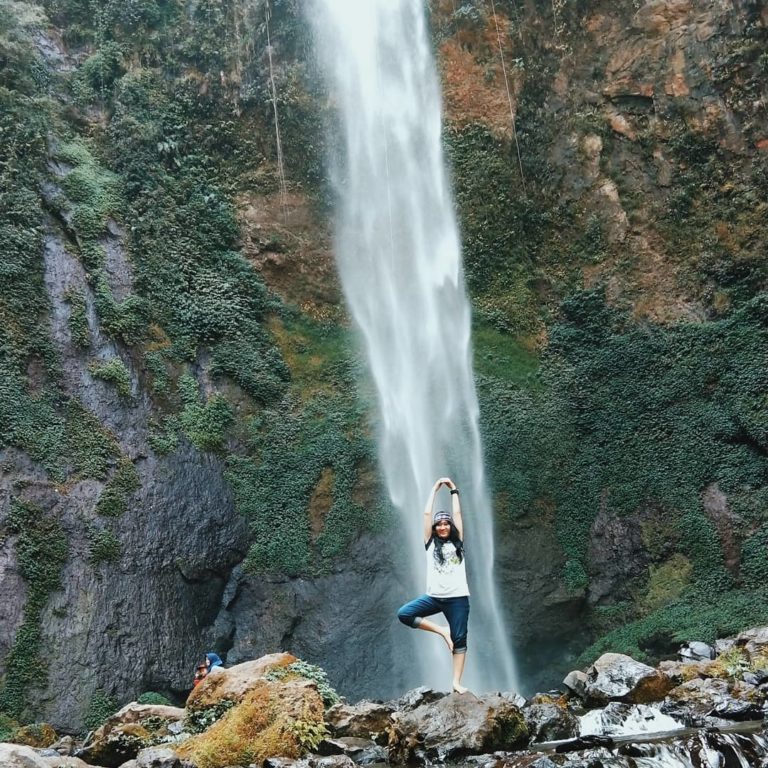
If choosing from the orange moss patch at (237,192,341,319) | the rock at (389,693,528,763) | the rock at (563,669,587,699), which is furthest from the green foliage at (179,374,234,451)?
the rock at (389,693,528,763)

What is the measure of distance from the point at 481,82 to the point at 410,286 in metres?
6.34

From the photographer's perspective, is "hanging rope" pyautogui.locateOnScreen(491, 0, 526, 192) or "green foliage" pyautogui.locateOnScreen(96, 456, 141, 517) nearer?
"green foliage" pyautogui.locateOnScreen(96, 456, 141, 517)

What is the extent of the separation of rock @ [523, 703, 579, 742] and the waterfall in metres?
7.95

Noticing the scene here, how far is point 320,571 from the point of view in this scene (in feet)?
50.5

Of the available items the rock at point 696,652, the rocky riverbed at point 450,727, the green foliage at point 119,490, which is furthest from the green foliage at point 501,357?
the rocky riverbed at point 450,727

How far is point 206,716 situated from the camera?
7145 millimetres

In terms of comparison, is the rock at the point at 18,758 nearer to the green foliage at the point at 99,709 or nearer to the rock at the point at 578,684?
the rock at the point at 578,684

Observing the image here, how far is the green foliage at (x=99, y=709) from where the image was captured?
39.2ft

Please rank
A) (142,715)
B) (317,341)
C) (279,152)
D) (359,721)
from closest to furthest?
(359,721) < (142,715) < (317,341) < (279,152)

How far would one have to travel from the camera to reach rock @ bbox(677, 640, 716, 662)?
12207 mm

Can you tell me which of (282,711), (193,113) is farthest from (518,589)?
(193,113)

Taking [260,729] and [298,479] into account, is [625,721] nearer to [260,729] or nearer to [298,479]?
[260,729]

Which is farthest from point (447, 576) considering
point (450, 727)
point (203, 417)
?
point (203, 417)

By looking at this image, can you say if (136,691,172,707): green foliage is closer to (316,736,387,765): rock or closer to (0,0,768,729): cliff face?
(0,0,768,729): cliff face
